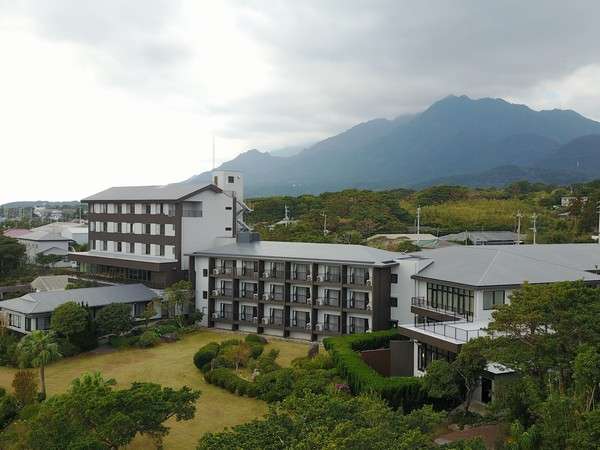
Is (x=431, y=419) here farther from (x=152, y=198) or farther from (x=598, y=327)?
(x=152, y=198)

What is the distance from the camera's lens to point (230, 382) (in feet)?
83.2

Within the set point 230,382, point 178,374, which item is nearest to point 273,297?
point 178,374

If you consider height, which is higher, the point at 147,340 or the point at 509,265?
the point at 509,265

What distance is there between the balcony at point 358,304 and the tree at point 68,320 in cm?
1570

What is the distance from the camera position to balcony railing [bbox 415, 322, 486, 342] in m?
22.3

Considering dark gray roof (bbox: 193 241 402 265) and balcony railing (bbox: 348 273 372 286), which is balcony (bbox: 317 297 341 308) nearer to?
balcony railing (bbox: 348 273 372 286)

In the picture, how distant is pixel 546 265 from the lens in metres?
28.6

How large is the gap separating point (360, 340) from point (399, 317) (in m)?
5.52

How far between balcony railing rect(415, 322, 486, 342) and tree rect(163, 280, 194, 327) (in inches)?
713

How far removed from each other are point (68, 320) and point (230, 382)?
38.4ft

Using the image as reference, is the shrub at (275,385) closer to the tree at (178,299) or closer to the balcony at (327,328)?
the balcony at (327,328)


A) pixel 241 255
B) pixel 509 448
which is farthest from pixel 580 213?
pixel 509 448

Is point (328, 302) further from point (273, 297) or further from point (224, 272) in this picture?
point (224, 272)

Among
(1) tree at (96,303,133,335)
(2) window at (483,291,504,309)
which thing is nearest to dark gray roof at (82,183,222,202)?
(1) tree at (96,303,133,335)
